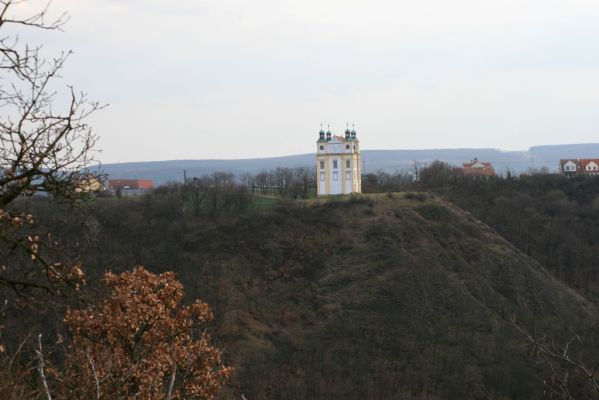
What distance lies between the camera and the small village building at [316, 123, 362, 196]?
63688 millimetres

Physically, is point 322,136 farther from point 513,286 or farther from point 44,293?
point 44,293

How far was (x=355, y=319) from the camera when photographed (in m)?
46.1

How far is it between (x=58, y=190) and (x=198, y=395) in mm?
5170

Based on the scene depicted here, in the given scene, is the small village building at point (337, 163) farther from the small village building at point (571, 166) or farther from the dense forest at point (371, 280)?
the small village building at point (571, 166)

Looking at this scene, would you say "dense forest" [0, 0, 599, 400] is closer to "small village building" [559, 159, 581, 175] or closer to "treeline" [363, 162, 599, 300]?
"treeline" [363, 162, 599, 300]

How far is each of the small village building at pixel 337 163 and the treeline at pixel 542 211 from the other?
8815 millimetres

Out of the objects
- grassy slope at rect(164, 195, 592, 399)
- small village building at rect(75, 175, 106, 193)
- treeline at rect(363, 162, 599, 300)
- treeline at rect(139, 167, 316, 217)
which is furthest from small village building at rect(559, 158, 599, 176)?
small village building at rect(75, 175, 106, 193)

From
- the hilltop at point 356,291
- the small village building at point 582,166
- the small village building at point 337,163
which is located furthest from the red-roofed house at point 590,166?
the small village building at point 337,163

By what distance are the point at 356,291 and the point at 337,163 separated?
16988 mm

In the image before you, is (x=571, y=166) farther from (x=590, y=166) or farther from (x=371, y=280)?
(x=371, y=280)

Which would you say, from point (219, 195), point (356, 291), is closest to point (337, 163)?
point (219, 195)

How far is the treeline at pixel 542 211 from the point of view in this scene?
63.1 m

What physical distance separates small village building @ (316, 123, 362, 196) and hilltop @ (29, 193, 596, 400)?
3.54 m

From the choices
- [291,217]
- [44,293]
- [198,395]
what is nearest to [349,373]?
[291,217]
